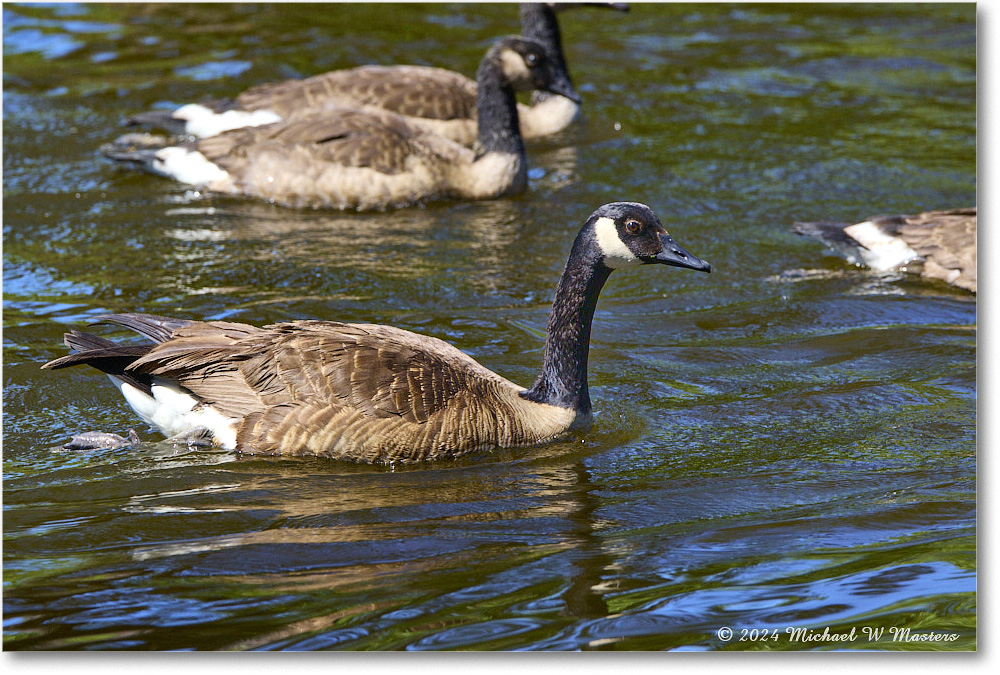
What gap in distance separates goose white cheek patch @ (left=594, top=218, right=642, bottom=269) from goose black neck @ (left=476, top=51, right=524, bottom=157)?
17.7 feet

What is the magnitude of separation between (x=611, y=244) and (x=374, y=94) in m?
6.87

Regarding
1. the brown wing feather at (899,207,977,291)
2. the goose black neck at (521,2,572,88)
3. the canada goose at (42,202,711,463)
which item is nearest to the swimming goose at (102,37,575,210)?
the goose black neck at (521,2,572,88)

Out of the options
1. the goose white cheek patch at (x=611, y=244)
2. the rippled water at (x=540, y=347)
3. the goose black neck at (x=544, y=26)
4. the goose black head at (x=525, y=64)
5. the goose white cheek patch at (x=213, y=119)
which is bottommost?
the rippled water at (x=540, y=347)

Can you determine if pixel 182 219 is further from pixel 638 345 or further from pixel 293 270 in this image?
pixel 638 345

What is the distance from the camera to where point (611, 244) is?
708 cm

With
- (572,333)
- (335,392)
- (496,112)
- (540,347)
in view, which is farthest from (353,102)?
(335,392)

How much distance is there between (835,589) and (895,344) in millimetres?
3731

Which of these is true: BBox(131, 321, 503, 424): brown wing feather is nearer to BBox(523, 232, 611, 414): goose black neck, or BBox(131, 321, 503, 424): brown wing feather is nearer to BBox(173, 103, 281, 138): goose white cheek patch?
BBox(523, 232, 611, 414): goose black neck

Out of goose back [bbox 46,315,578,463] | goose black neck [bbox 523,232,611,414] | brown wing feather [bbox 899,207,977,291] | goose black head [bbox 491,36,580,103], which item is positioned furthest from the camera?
goose black head [bbox 491,36,580,103]

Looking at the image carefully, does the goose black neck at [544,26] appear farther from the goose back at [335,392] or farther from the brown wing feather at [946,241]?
the goose back at [335,392]

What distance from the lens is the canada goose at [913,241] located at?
10.1m

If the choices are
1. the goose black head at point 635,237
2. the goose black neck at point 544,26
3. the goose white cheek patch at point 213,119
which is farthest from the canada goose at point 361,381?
the goose black neck at point 544,26

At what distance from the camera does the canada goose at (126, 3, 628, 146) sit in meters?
13.2

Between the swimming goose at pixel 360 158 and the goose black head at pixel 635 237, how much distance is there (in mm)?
5098
